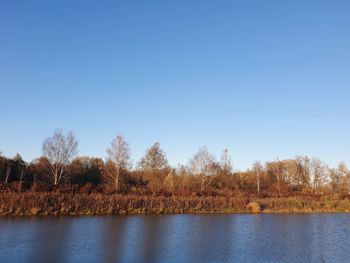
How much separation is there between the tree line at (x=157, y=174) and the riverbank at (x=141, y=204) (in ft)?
12.8

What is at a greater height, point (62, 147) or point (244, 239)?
point (62, 147)

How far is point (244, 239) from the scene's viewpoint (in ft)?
59.8

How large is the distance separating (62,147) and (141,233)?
35038mm

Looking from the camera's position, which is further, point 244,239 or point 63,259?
point 244,239

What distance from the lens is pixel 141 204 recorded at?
33.2 metres

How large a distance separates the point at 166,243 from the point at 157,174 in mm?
42969

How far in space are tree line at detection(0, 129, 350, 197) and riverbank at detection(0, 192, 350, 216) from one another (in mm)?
3899

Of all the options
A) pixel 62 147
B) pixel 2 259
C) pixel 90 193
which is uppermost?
pixel 62 147

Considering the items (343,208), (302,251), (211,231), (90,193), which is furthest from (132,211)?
(343,208)

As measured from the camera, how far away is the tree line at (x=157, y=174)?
45.4m

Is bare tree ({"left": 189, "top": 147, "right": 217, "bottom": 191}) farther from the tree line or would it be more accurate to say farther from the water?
the water

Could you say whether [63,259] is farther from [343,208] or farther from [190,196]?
[343,208]

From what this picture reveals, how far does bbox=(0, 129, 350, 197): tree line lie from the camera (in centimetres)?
4538

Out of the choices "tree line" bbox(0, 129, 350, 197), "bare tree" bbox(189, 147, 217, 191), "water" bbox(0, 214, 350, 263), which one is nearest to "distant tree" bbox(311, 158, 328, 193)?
"tree line" bbox(0, 129, 350, 197)
